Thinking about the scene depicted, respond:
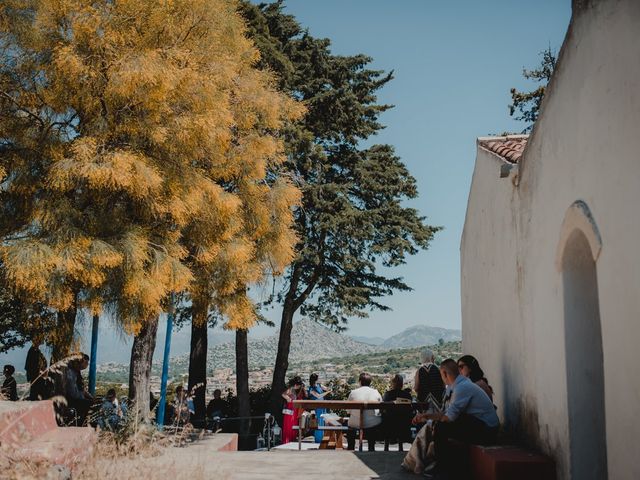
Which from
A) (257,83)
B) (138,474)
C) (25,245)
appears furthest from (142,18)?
(138,474)

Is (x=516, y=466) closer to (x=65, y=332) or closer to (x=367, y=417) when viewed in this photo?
(x=367, y=417)

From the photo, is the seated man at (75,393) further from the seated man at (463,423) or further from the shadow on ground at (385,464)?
the seated man at (463,423)

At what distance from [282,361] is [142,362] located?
30.3 ft

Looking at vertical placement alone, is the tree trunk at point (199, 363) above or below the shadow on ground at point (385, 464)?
above

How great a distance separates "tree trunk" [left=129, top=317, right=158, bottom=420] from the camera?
409 inches

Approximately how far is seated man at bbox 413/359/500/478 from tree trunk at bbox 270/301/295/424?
12.2 metres

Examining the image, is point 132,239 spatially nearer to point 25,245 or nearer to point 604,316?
point 25,245

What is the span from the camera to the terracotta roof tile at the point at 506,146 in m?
8.54

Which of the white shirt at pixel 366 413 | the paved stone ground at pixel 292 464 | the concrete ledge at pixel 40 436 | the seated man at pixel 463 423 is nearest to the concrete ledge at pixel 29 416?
the concrete ledge at pixel 40 436

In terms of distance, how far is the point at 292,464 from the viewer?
7.84m

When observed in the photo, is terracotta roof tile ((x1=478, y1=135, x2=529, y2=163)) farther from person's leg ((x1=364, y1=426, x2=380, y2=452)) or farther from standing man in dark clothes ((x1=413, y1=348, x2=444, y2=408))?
person's leg ((x1=364, y1=426, x2=380, y2=452))

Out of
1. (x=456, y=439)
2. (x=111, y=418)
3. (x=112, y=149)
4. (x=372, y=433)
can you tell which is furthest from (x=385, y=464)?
(x=112, y=149)

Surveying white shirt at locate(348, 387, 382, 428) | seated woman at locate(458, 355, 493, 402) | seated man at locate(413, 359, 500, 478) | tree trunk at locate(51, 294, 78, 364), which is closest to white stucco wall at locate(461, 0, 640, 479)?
seated woman at locate(458, 355, 493, 402)

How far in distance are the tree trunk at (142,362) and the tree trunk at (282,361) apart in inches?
338
